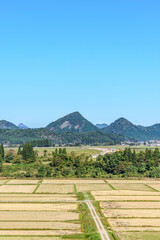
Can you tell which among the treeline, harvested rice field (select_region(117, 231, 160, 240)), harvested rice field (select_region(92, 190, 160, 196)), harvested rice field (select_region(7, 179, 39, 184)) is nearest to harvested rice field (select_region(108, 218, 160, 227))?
harvested rice field (select_region(117, 231, 160, 240))

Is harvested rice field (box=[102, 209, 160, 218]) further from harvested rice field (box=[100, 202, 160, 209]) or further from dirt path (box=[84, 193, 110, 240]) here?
harvested rice field (box=[100, 202, 160, 209])

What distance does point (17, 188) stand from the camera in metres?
63.7

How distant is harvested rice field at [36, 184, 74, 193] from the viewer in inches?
2375

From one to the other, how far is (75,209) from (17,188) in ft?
72.0

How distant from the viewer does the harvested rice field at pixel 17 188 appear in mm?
60438

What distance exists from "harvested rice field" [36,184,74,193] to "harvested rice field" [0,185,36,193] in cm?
181

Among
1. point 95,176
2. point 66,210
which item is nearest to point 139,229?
point 66,210

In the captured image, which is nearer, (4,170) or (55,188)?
(55,188)

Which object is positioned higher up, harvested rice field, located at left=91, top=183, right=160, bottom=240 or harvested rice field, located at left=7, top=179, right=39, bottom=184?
harvested rice field, located at left=7, top=179, right=39, bottom=184

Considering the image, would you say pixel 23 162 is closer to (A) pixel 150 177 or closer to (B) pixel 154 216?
(A) pixel 150 177

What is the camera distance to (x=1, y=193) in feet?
192

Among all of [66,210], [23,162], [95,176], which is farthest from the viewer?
[23,162]

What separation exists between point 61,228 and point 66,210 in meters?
8.42

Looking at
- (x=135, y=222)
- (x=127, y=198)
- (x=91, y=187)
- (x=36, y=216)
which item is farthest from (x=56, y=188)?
(x=135, y=222)
